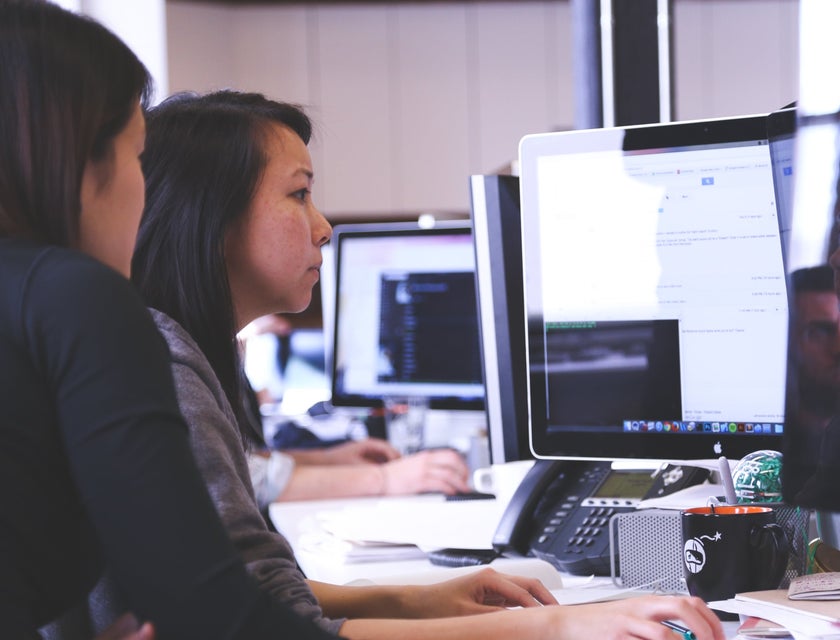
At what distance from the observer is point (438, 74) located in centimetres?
583

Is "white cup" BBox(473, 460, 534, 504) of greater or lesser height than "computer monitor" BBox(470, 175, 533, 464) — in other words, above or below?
below

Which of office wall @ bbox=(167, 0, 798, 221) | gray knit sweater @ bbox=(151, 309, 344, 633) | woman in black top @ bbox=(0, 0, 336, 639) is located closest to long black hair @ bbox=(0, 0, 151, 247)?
woman in black top @ bbox=(0, 0, 336, 639)

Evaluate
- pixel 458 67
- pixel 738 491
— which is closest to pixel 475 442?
pixel 738 491

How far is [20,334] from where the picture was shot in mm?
680

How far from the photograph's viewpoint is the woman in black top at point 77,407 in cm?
66

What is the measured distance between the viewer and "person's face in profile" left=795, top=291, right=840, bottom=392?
2.96ft

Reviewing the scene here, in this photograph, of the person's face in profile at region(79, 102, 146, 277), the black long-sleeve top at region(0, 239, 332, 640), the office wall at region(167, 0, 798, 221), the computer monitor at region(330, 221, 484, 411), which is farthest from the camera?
the office wall at region(167, 0, 798, 221)

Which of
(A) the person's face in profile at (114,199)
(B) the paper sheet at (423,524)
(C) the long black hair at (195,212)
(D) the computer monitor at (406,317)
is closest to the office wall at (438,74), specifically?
(D) the computer monitor at (406,317)

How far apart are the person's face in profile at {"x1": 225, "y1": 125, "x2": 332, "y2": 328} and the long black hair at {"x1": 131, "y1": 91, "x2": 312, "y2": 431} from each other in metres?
0.02

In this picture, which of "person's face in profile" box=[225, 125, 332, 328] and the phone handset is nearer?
"person's face in profile" box=[225, 125, 332, 328]

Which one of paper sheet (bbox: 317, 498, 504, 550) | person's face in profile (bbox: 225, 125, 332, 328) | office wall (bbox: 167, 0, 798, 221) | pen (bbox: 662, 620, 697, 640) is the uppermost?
office wall (bbox: 167, 0, 798, 221)

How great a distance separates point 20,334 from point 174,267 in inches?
17.7

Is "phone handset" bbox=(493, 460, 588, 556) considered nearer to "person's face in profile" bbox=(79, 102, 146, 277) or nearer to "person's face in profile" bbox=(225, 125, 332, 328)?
"person's face in profile" bbox=(225, 125, 332, 328)

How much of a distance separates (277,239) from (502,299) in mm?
407
